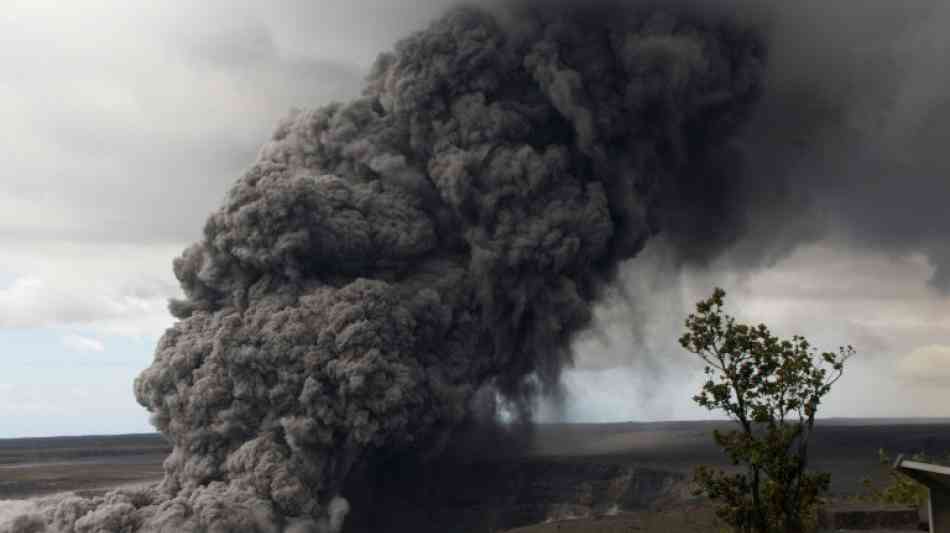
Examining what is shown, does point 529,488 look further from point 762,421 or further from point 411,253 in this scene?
point 762,421

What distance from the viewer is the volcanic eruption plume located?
137 ft

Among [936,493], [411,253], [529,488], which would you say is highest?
[411,253]

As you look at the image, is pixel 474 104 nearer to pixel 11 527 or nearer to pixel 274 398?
pixel 274 398

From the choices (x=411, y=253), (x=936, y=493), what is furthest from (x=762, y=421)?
(x=411, y=253)


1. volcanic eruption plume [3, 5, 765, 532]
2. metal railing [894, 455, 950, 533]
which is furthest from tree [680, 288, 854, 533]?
volcanic eruption plume [3, 5, 765, 532]

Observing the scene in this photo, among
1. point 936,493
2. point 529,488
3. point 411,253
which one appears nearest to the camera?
point 936,493

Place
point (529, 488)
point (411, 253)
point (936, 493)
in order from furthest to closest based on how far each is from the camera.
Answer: point (529, 488), point (411, 253), point (936, 493)

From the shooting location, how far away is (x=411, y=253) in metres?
45.6

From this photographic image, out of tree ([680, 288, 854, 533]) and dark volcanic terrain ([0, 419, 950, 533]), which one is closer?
tree ([680, 288, 854, 533])

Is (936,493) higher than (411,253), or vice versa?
(411,253)

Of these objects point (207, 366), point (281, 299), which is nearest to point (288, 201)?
point (281, 299)

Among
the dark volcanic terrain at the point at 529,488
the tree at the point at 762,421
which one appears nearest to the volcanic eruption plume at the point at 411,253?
the dark volcanic terrain at the point at 529,488

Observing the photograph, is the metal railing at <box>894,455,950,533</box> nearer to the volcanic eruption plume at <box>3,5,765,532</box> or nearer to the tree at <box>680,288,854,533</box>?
the tree at <box>680,288,854,533</box>

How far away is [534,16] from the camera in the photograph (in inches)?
Result: 1852
